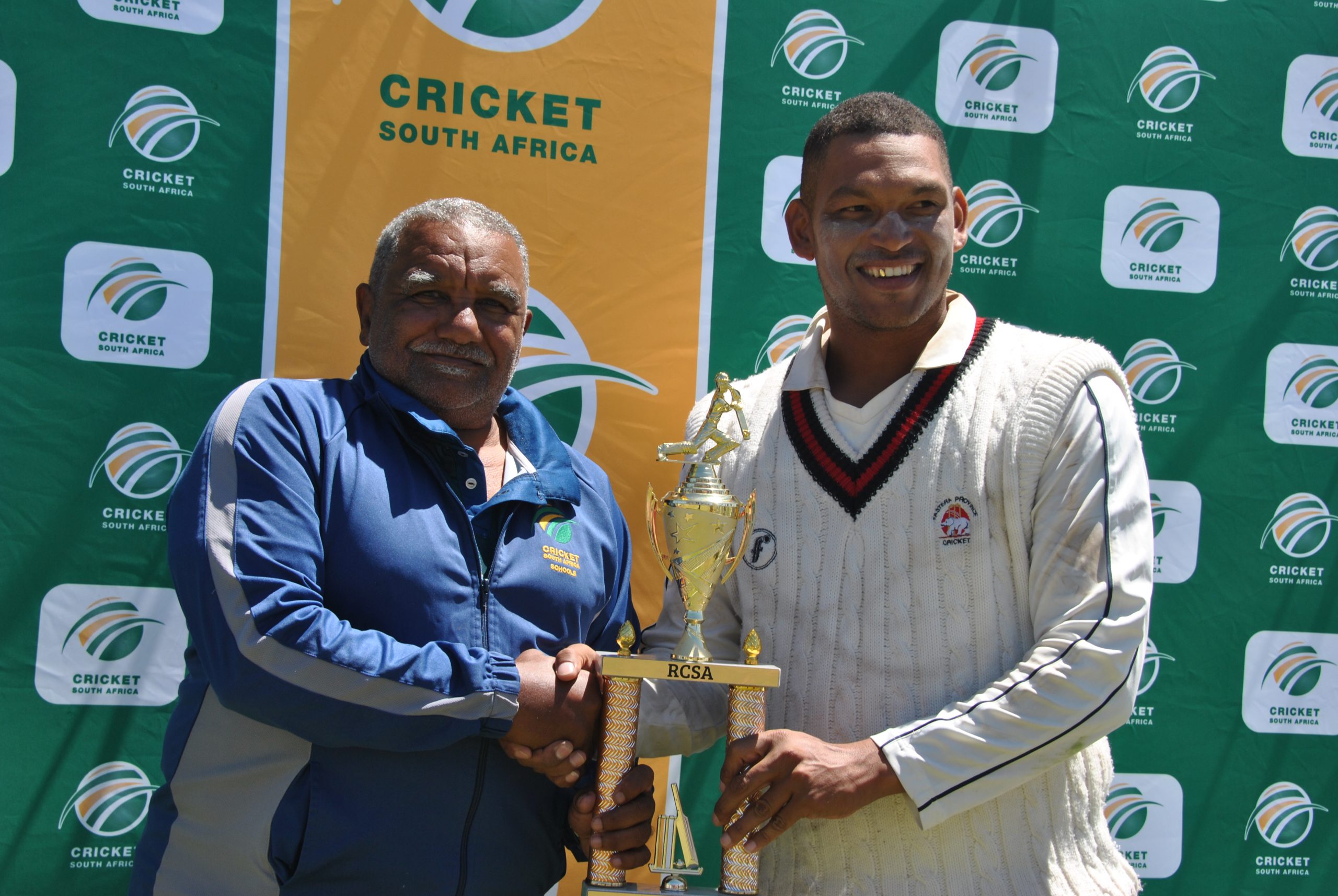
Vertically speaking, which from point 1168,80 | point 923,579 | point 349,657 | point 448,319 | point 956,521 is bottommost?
point 349,657

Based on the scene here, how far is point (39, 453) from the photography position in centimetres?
269

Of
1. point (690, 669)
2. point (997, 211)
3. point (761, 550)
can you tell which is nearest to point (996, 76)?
point (997, 211)

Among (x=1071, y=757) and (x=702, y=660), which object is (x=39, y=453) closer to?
(x=702, y=660)

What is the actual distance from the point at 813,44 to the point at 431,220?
1.30 meters

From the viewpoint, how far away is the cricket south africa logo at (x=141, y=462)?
2725 mm

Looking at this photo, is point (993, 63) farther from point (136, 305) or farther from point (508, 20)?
point (136, 305)

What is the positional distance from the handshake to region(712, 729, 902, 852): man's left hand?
0.56 feet

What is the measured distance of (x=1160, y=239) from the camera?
10.3 feet

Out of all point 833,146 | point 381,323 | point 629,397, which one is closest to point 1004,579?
point 833,146

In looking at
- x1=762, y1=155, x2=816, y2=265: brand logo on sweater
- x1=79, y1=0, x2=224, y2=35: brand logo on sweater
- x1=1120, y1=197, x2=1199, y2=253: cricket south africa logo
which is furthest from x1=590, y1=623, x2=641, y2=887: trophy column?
x1=1120, y1=197, x2=1199, y2=253: cricket south africa logo

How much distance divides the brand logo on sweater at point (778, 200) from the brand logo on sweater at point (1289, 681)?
1.80m

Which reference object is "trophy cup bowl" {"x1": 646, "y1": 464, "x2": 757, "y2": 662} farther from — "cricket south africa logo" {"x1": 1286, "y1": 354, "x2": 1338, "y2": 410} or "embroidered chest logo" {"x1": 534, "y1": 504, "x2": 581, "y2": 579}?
"cricket south africa logo" {"x1": 1286, "y1": 354, "x2": 1338, "y2": 410}

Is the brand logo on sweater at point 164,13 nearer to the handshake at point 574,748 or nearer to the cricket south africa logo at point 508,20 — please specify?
the cricket south africa logo at point 508,20

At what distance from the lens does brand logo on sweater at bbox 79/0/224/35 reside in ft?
8.86
